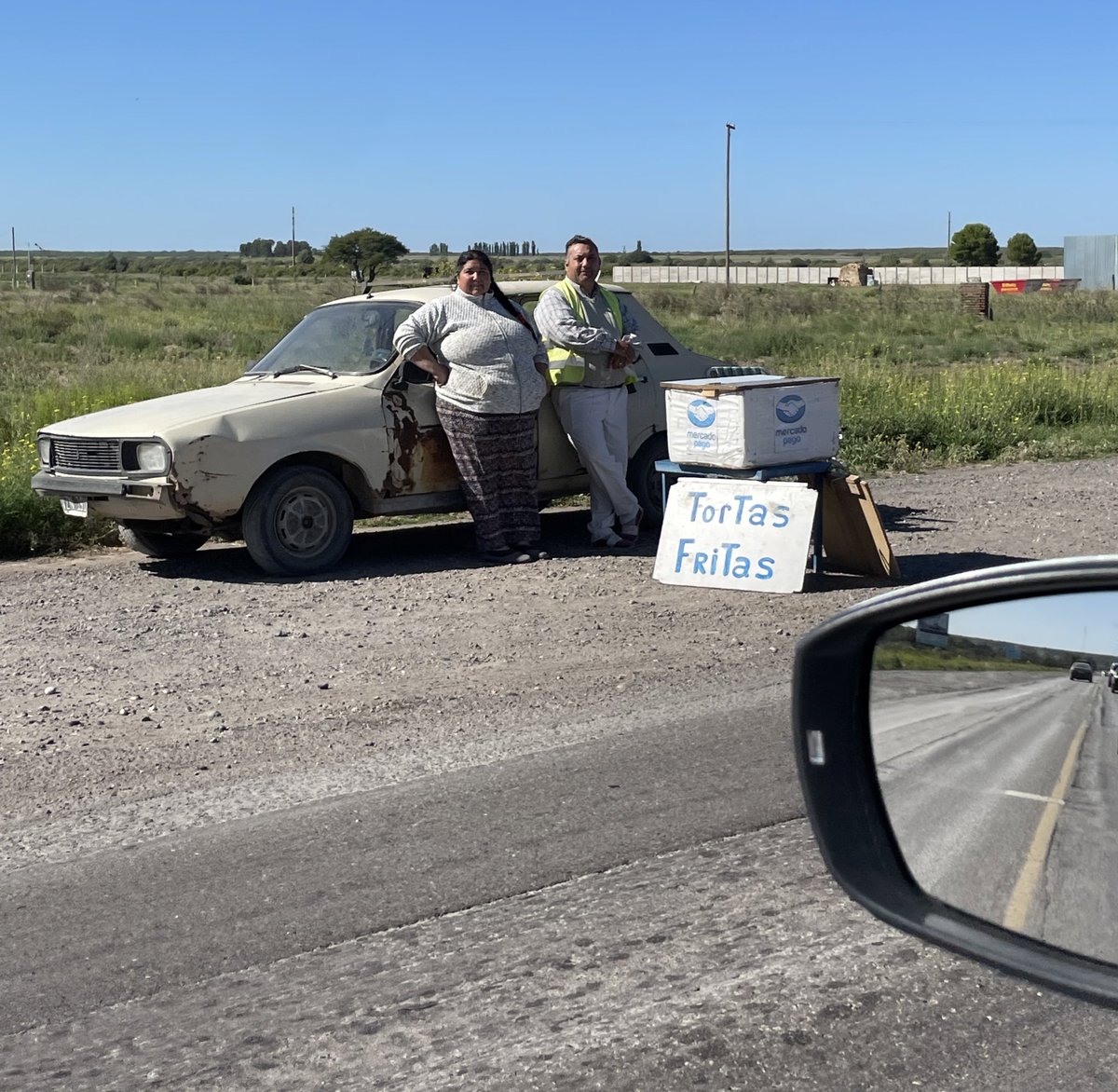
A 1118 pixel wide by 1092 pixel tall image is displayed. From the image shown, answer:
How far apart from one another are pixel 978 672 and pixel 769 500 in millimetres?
6935

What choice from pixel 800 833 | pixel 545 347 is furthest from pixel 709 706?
pixel 545 347

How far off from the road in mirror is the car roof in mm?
8323

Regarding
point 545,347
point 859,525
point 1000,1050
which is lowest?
point 1000,1050

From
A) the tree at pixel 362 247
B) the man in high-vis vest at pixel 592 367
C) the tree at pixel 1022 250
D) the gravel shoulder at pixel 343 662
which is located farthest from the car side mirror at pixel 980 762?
the tree at pixel 1022 250

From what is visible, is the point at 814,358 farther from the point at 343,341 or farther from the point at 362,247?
the point at 362,247

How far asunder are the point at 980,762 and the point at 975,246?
13002 cm

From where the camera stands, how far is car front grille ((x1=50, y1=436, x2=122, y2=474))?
9.12 meters

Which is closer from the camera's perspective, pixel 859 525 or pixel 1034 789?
pixel 1034 789

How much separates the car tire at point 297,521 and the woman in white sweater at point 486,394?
83cm

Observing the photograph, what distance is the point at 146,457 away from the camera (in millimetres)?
8992

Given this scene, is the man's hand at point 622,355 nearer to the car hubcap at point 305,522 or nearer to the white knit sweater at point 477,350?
the white knit sweater at point 477,350

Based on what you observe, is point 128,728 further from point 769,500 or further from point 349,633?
point 769,500

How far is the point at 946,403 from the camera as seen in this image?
54.0 feet

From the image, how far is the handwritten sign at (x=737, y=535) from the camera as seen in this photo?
8641 millimetres
